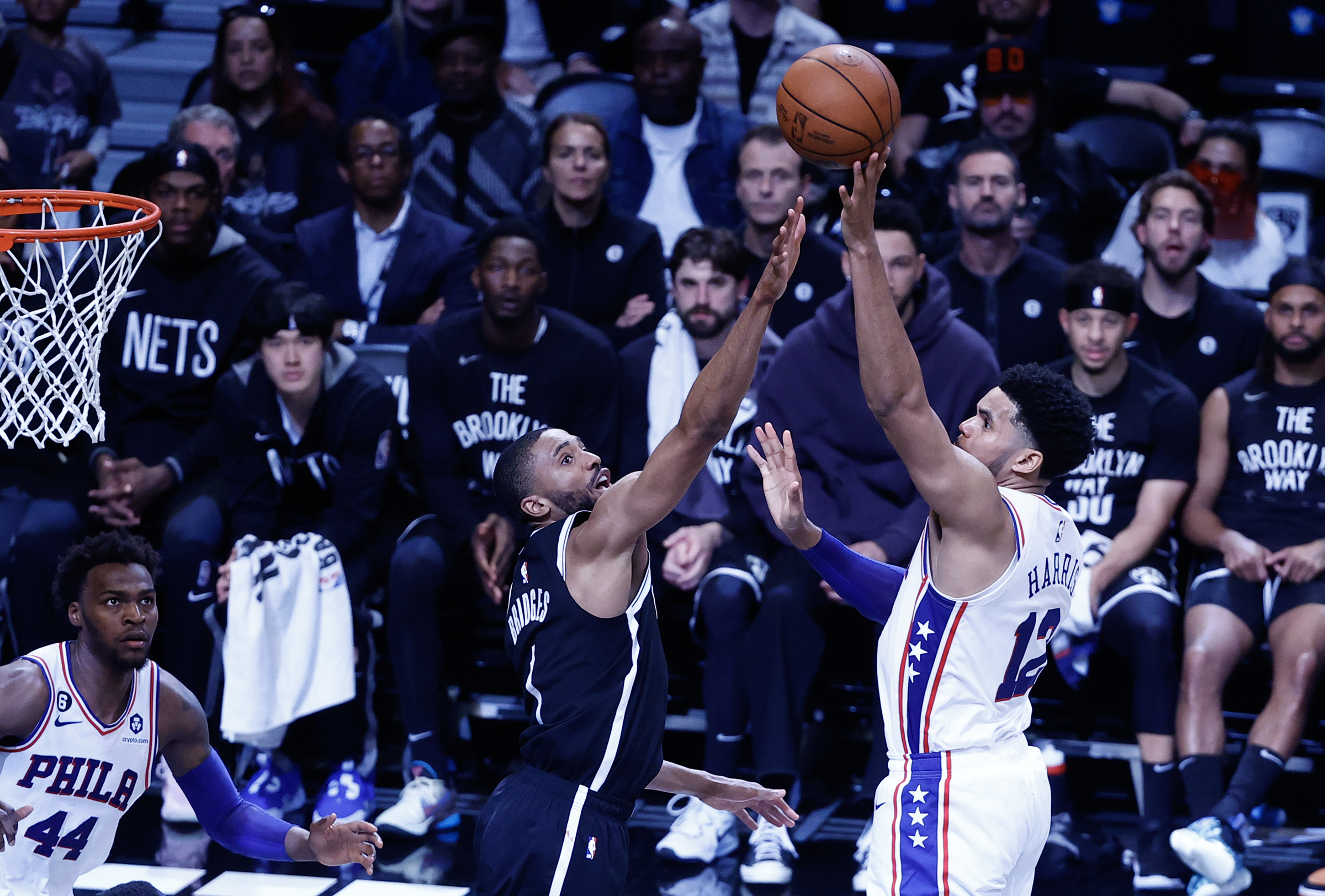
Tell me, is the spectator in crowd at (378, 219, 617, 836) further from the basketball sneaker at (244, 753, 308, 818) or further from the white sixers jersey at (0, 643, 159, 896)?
the white sixers jersey at (0, 643, 159, 896)

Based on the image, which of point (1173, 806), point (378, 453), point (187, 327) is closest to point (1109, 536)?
point (1173, 806)

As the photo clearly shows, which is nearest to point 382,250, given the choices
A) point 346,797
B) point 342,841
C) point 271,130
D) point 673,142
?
point 271,130

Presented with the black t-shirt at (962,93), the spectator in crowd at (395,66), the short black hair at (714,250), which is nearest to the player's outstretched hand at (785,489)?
the short black hair at (714,250)

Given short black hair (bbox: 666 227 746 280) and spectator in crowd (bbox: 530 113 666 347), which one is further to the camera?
spectator in crowd (bbox: 530 113 666 347)

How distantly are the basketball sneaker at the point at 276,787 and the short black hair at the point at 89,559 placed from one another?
4.94 feet

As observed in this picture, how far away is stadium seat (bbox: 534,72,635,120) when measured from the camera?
7.61 m

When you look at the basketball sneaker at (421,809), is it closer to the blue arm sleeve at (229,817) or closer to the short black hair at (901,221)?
the blue arm sleeve at (229,817)

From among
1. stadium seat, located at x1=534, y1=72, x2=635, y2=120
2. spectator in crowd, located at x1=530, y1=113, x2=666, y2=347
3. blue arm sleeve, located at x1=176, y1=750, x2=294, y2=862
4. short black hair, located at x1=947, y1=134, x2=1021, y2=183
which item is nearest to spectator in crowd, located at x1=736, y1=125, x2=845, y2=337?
spectator in crowd, located at x1=530, y1=113, x2=666, y2=347

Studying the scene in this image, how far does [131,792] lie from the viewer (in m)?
4.20

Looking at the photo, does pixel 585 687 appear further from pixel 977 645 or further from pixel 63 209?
pixel 63 209

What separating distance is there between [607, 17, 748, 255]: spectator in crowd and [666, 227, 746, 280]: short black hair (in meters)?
1.22

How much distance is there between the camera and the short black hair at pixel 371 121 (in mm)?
6695

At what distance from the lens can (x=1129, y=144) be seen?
25.1ft

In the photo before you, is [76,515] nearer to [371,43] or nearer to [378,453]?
[378,453]
